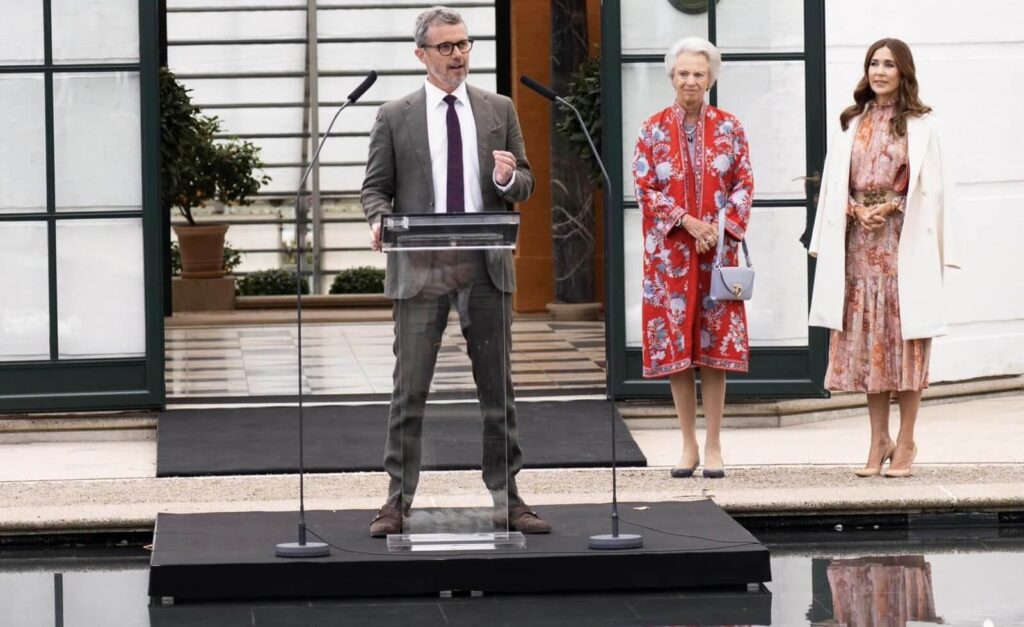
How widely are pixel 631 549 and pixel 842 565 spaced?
0.77m

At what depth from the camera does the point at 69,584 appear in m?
5.35

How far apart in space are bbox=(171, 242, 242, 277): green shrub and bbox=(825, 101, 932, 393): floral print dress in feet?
35.7

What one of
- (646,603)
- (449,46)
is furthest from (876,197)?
(646,603)

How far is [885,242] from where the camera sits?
6.66m

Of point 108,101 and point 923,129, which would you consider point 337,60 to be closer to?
point 108,101

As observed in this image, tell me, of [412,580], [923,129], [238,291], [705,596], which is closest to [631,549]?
[705,596]

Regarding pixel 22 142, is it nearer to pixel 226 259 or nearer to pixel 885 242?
pixel 885 242

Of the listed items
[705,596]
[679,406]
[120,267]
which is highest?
[120,267]

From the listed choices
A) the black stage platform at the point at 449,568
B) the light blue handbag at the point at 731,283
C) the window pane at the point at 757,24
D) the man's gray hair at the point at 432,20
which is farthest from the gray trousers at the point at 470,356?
the window pane at the point at 757,24

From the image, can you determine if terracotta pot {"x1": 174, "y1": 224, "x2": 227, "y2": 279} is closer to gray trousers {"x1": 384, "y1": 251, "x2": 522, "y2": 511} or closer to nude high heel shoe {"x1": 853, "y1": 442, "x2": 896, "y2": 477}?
nude high heel shoe {"x1": 853, "y1": 442, "x2": 896, "y2": 477}

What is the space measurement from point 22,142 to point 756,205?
11.0 ft

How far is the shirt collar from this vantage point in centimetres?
531

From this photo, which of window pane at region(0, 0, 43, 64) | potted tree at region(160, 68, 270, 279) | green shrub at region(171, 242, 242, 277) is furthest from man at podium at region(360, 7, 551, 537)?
green shrub at region(171, 242, 242, 277)

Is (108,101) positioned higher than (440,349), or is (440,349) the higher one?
(108,101)
